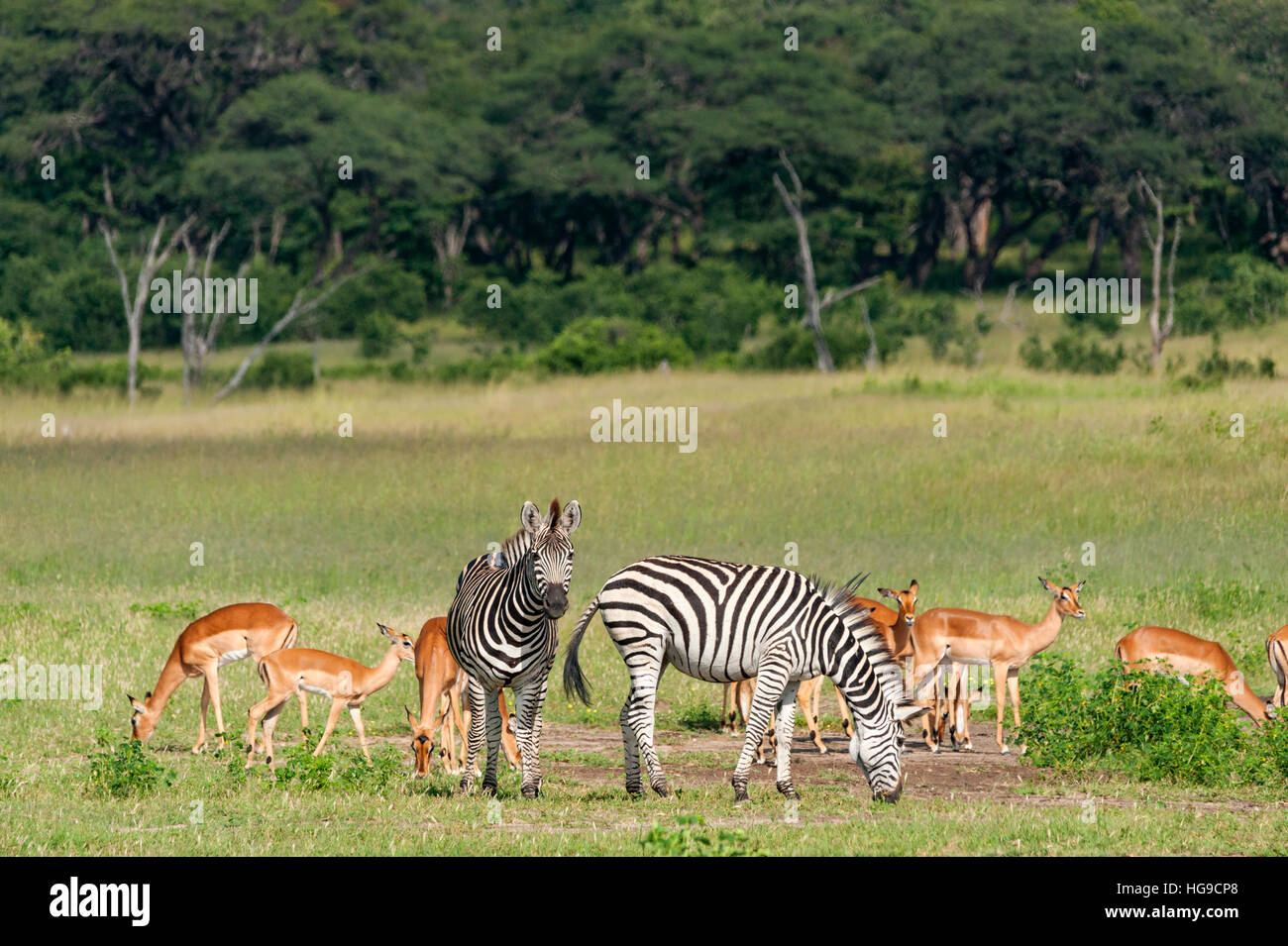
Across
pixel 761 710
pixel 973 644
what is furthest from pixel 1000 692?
pixel 761 710

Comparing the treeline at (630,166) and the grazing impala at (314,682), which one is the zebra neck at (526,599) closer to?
the grazing impala at (314,682)

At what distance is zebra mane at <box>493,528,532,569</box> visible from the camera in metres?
10.7

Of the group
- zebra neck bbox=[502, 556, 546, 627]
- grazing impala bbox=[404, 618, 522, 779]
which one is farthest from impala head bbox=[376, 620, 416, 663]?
zebra neck bbox=[502, 556, 546, 627]

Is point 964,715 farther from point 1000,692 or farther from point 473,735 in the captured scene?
point 473,735

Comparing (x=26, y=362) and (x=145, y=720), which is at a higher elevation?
(x=26, y=362)

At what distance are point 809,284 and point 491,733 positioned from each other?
4860 cm

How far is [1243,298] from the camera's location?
189 feet

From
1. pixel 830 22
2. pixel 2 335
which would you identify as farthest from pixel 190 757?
pixel 830 22

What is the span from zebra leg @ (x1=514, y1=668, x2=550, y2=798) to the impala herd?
2.25ft

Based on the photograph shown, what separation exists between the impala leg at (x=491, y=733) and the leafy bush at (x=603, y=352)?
39557mm

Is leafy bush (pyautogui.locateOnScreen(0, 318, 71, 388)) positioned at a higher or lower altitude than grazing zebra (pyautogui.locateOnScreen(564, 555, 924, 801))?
higher

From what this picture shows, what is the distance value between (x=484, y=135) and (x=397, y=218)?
15.2ft

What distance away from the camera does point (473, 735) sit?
11.1 meters

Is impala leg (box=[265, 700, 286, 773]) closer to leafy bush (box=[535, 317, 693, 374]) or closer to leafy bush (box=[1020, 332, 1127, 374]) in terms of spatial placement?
leafy bush (box=[1020, 332, 1127, 374])
